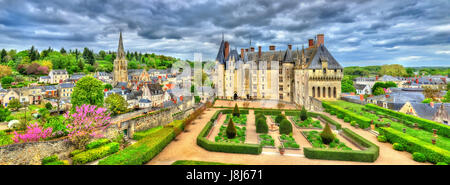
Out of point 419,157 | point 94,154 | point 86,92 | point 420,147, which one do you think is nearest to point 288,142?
point 419,157

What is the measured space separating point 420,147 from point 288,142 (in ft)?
33.2

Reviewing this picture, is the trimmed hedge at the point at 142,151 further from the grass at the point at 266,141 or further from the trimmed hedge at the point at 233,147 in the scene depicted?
the grass at the point at 266,141

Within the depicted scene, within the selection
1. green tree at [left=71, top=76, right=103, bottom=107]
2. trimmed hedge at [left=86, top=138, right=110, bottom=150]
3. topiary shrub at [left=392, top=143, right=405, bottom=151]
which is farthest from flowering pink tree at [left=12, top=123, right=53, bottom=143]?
topiary shrub at [left=392, top=143, right=405, bottom=151]

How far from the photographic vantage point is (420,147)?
15.9 metres

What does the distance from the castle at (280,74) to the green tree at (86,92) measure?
1092 inches

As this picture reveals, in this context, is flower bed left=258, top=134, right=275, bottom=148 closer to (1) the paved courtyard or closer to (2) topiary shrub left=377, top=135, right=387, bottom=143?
(1) the paved courtyard

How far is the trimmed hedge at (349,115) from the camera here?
80.3 ft

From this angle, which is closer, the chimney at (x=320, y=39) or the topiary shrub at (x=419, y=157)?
the topiary shrub at (x=419, y=157)

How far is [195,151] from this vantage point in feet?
58.6

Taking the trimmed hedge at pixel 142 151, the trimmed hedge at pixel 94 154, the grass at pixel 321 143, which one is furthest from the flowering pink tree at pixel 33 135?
the grass at pixel 321 143

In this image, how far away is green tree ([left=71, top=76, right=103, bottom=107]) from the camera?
32125 millimetres

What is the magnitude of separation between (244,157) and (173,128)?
9.59 m

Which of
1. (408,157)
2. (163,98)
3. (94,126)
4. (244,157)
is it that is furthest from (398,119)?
(163,98)

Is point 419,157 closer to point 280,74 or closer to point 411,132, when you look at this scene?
point 411,132
